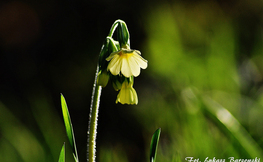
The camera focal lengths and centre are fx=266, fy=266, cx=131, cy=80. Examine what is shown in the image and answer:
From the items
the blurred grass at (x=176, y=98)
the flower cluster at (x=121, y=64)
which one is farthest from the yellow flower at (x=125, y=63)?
the blurred grass at (x=176, y=98)

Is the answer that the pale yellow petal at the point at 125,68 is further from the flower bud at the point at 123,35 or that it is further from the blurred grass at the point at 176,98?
the blurred grass at the point at 176,98

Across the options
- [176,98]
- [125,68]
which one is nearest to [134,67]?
[125,68]

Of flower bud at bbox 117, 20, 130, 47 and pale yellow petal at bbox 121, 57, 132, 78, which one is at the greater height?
flower bud at bbox 117, 20, 130, 47

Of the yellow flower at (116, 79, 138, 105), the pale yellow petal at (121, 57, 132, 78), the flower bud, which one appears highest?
the flower bud

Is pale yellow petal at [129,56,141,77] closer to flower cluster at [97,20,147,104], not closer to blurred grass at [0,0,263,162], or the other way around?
flower cluster at [97,20,147,104]

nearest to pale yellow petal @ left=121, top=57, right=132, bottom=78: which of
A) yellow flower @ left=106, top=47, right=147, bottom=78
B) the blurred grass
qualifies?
yellow flower @ left=106, top=47, right=147, bottom=78

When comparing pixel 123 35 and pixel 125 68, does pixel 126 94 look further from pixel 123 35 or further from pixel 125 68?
pixel 123 35

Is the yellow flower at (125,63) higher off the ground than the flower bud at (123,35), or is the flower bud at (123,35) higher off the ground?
the flower bud at (123,35)

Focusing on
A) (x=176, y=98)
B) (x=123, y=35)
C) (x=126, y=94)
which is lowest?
(x=126, y=94)

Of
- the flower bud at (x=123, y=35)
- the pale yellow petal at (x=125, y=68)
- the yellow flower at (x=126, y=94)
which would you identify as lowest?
the yellow flower at (x=126, y=94)
